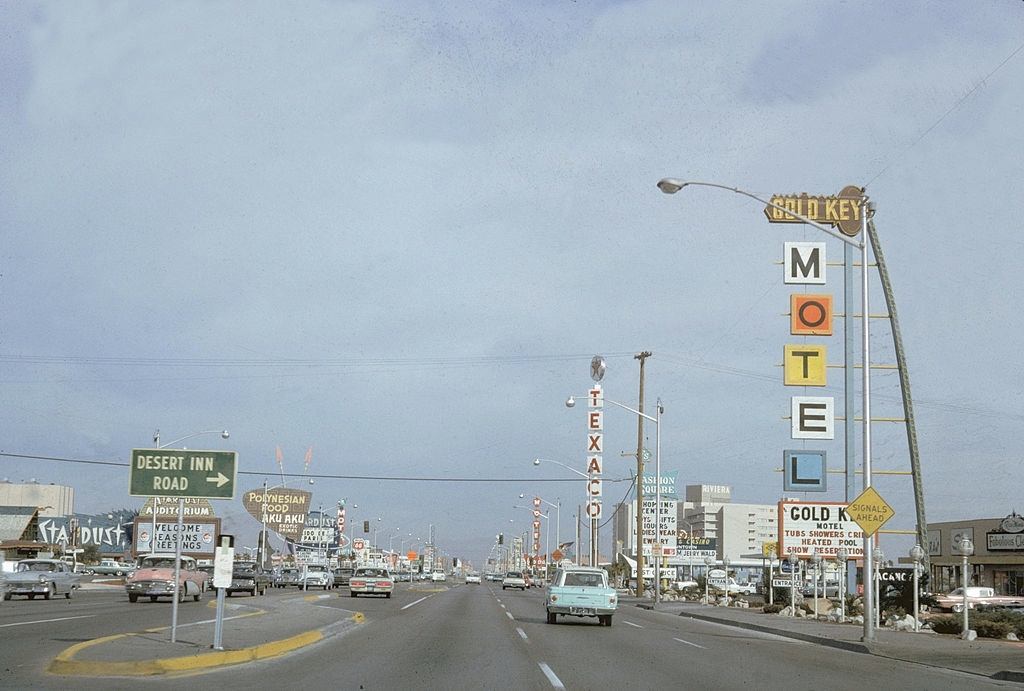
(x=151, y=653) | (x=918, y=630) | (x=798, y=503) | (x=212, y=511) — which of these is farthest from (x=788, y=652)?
(x=212, y=511)

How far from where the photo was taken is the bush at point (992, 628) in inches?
1215

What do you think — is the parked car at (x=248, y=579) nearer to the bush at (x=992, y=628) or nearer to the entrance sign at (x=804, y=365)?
the entrance sign at (x=804, y=365)

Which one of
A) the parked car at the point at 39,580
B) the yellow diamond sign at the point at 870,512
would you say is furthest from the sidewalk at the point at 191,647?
the parked car at the point at 39,580

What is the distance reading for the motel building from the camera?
7544cm

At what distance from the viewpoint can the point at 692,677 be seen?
1730 cm

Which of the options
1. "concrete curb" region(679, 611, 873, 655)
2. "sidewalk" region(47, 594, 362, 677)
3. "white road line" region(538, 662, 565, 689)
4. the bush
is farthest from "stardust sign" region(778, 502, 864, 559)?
"white road line" region(538, 662, 565, 689)

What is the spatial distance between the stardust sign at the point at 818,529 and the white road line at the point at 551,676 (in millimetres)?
31323

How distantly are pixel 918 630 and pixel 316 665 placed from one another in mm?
22227

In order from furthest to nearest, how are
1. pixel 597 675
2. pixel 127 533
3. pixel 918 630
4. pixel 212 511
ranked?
1. pixel 127 533
2. pixel 212 511
3. pixel 918 630
4. pixel 597 675

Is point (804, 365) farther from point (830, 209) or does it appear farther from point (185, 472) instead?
point (185, 472)

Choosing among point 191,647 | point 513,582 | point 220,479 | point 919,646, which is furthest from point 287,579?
point 191,647

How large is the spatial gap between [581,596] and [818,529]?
65.9ft

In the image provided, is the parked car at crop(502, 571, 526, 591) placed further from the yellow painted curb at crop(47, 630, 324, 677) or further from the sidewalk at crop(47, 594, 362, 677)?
the yellow painted curb at crop(47, 630, 324, 677)

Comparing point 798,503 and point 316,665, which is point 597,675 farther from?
point 798,503
